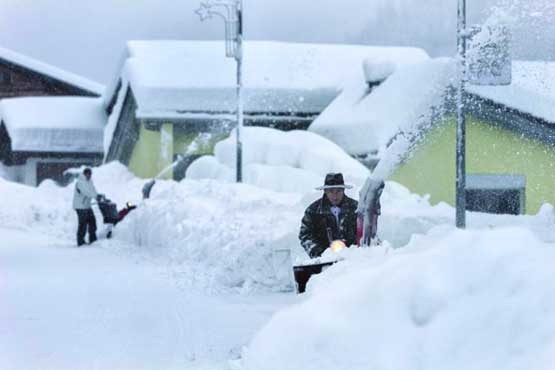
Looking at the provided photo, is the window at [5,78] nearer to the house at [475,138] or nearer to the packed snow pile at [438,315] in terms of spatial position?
the house at [475,138]

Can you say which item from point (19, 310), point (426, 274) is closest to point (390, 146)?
point (19, 310)

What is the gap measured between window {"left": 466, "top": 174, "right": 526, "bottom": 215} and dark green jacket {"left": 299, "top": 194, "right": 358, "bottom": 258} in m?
14.2

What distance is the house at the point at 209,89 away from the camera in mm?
34062

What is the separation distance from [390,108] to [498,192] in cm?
339

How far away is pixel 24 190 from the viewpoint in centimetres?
3148

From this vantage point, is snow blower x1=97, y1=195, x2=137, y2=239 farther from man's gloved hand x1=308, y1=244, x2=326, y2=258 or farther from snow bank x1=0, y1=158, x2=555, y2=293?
man's gloved hand x1=308, y1=244, x2=326, y2=258

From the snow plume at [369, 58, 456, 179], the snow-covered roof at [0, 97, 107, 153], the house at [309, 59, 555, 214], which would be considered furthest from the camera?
the snow-covered roof at [0, 97, 107, 153]

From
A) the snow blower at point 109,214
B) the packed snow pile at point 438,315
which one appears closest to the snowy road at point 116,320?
the packed snow pile at point 438,315

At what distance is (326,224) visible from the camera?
866 cm

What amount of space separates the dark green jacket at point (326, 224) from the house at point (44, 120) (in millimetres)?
35584

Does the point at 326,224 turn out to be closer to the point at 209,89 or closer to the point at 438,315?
the point at 438,315

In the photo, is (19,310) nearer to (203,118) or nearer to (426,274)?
(426,274)

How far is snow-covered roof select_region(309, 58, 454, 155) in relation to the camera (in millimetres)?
23203

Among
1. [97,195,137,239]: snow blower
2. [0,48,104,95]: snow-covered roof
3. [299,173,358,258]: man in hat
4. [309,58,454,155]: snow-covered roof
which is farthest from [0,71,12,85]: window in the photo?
[299,173,358,258]: man in hat
